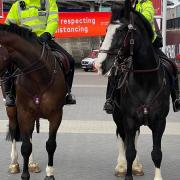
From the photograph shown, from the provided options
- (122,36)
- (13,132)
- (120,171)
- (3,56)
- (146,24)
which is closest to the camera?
(122,36)

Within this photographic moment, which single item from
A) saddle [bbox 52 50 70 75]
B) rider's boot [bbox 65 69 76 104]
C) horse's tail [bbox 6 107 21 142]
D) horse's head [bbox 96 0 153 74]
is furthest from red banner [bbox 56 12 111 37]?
horse's head [bbox 96 0 153 74]

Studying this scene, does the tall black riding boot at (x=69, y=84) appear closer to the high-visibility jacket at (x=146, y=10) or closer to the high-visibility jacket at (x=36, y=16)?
the high-visibility jacket at (x=36, y=16)

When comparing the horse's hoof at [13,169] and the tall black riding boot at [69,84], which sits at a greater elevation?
the tall black riding boot at [69,84]

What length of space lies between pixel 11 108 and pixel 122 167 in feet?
6.08

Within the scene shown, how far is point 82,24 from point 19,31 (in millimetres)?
23932

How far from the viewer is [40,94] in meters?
6.01

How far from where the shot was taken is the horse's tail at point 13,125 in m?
6.86

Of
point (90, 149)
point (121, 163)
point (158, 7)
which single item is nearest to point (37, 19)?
point (121, 163)

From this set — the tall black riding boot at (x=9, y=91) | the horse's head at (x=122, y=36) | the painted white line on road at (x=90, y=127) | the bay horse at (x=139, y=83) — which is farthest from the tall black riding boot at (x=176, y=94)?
the painted white line on road at (x=90, y=127)

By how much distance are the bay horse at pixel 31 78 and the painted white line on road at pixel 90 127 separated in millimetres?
3693

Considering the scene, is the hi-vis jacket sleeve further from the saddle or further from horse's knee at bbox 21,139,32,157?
horse's knee at bbox 21,139,32,157

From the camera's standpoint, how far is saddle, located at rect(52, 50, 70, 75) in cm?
644

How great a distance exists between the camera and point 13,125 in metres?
6.99

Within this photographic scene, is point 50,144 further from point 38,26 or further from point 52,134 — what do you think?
point 38,26
